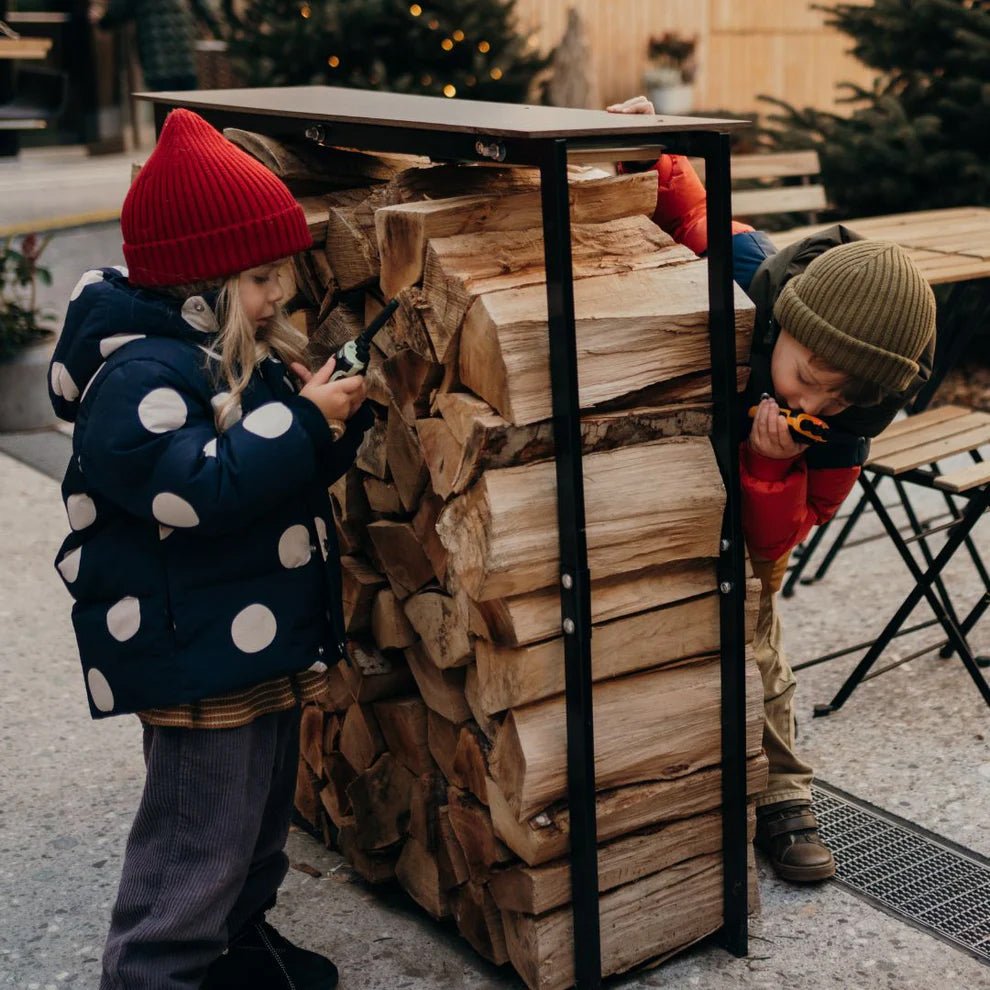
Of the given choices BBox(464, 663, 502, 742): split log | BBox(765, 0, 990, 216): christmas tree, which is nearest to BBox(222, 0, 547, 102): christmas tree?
BBox(765, 0, 990, 216): christmas tree

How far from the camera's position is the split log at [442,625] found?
246cm

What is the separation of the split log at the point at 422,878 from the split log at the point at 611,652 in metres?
0.51

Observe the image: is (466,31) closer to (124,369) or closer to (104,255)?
(104,255)

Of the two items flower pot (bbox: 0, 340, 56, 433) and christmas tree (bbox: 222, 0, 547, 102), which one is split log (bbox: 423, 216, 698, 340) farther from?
christmas tree (bbox: 222, 0, 547, 102)

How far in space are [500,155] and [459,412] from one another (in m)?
0.43

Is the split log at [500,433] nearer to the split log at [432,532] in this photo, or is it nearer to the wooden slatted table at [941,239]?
the split log at [432,532]

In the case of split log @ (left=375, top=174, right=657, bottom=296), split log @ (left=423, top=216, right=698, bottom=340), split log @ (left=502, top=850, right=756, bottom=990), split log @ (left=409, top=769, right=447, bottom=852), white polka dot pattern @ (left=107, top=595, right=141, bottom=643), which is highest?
split log @ (left=375, top=174, right=657, bottom=296)

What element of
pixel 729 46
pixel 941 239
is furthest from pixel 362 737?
pixel 729 46

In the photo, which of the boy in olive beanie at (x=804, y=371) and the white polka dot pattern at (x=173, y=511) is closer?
the white polka dot pattern at (x=173, y=511)

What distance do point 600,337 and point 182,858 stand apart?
1149 millimetres

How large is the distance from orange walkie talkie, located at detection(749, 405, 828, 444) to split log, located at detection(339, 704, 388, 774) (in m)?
1.08

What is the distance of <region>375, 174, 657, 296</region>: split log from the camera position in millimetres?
2301

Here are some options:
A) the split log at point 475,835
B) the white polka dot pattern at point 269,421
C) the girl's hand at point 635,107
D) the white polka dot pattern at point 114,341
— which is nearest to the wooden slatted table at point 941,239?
the girl's hand at point 635,107

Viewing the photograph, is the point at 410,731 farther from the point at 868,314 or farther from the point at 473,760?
the point at 868,314
